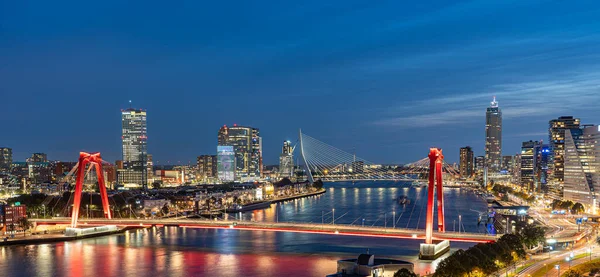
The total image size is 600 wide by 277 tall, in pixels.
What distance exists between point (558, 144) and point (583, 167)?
40.0 ft

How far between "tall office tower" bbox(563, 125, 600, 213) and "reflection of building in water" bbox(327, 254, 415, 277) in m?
20.2

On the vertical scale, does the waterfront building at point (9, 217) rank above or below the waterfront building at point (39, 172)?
below

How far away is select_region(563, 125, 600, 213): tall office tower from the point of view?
31.8m

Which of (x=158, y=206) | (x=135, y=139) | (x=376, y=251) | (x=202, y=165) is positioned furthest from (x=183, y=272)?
(x=202, y=165)

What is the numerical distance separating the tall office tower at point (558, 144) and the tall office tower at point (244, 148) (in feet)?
150

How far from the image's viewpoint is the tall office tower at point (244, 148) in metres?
87.3

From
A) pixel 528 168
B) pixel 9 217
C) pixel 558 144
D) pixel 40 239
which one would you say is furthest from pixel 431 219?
pixel 528 168

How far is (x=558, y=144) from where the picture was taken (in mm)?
44594

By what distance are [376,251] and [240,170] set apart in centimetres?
6915

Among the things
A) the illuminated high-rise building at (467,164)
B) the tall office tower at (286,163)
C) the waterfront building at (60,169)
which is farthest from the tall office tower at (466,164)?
the waterfront building at (60,169)

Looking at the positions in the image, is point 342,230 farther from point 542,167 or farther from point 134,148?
point 134,148

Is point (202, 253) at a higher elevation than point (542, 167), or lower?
lower

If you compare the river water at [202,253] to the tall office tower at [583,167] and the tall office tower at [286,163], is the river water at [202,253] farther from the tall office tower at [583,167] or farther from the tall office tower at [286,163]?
the tall office tower at [286,163]

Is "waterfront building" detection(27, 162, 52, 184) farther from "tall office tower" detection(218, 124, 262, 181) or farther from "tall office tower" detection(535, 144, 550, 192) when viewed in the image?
"tall office tower" detection(535, 144, 550, 192)
